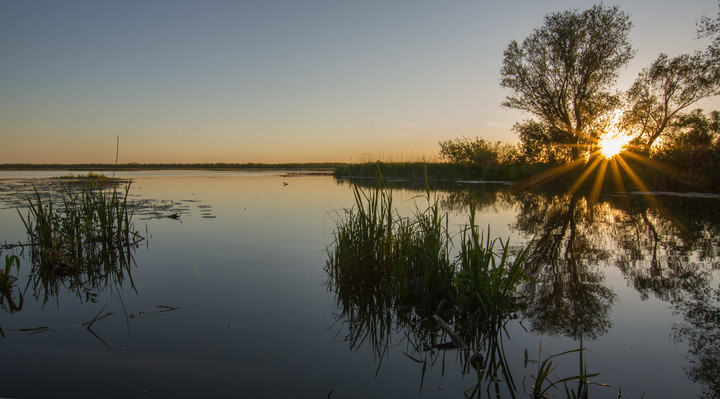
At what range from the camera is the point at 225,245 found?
8383 mm

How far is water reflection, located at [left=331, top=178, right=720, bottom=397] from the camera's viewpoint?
3789mm

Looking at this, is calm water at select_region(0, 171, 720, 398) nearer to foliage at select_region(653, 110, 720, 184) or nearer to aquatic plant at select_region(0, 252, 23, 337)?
aquatic plant at select_region(0, 252, 23, 337)

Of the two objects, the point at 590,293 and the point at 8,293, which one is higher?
the point at 590,293

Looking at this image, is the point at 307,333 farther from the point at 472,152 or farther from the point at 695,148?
the point at 472,152

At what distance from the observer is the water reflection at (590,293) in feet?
12.4

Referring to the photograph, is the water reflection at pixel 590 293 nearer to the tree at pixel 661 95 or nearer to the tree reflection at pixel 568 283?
the tree reflection at pixel 568 283

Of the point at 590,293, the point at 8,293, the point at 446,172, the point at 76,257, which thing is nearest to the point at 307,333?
the point at 590,293

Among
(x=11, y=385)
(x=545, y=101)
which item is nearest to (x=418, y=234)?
(x=11, y=385)

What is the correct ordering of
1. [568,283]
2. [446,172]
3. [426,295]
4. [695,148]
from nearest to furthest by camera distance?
[426,295] < [568,283] < [695,148] < [446,172]

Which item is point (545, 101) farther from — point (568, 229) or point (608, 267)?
point (608, 267)

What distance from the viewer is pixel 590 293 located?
5.17m

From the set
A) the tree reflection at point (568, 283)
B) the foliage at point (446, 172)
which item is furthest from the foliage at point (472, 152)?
the tree reflection at point (568, 283)

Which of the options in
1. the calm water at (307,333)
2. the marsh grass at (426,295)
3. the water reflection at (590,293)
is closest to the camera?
the calm water at (307,333)

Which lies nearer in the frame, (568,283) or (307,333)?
(307,333)
